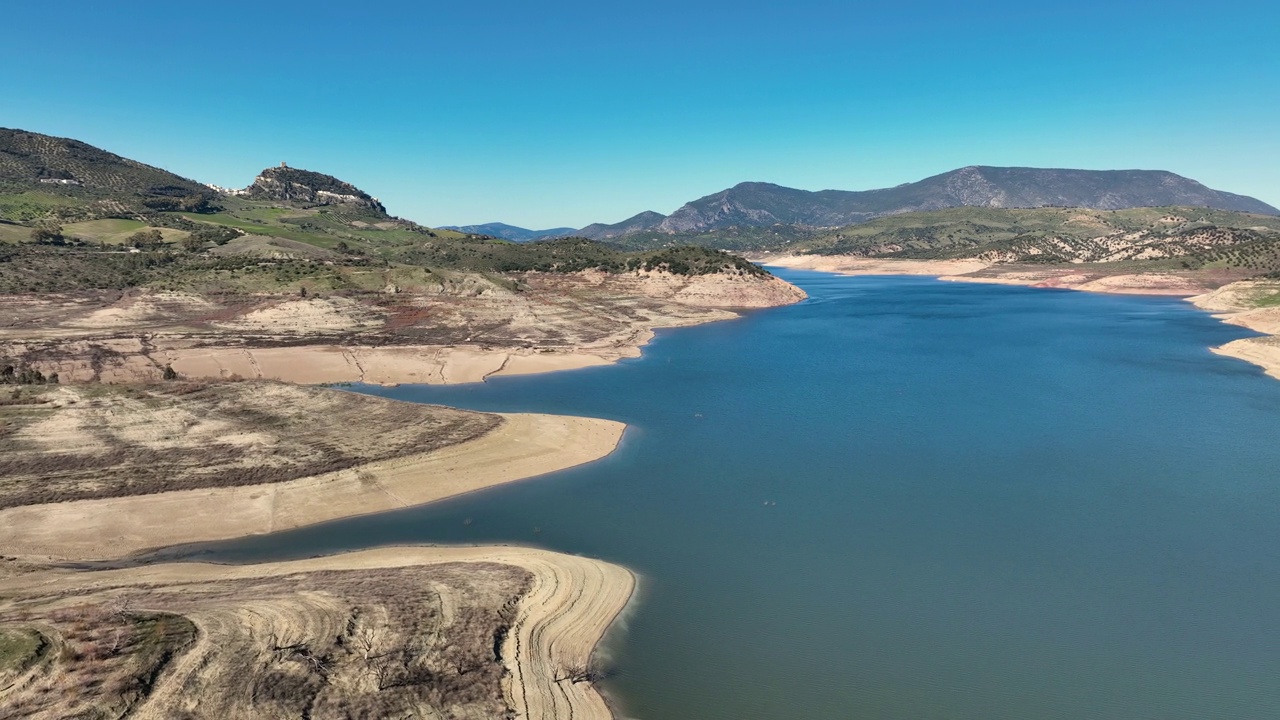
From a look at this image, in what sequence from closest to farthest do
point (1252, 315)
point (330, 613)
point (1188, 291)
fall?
point (330, 613)
point (1252, 315)
point (1188, 291)

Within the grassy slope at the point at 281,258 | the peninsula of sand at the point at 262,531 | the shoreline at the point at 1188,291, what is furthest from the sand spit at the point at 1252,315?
the grassy slope at the point at 281,258

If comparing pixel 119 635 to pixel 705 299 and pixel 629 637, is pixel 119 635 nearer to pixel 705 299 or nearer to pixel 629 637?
pixel 629 637

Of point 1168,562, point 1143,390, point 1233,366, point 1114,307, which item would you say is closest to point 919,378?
point 1143,390

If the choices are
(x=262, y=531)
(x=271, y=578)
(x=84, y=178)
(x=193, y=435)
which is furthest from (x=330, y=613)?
(x=84, y=178)

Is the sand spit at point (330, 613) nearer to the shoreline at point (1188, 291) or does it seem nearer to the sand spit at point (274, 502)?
the sand spit at point (274, 502)

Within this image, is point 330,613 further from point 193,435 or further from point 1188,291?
point 1188,291


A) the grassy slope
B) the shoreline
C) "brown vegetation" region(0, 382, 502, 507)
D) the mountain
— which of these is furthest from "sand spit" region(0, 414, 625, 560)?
the mountain
